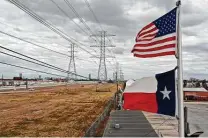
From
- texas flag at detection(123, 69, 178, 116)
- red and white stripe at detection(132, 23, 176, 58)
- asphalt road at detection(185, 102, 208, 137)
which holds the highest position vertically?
red and white stripe at detection(132, 23, 176, 58)

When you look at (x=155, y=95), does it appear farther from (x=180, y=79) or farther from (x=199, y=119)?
(x=199, y=119)

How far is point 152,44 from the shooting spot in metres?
10.8

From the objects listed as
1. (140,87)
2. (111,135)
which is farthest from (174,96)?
(111,135)

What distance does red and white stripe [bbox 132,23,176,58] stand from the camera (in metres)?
10.2

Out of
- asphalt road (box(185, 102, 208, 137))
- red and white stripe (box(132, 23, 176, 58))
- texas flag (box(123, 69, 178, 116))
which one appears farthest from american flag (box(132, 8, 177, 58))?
asphalt road (box(185, 102, 208, 137))

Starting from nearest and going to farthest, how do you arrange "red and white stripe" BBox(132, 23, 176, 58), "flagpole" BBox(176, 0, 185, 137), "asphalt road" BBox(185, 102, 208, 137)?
"flagpole" BBox(176, 0, 185, 137) → "red and white stripe" BBox(132, 23, 176, 58) → "asphalt road" BBox(185, 102, 208, 137)

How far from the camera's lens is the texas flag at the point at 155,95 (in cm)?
1025

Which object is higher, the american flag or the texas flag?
the american flag

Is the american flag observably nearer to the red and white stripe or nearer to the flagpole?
the red and white stripe

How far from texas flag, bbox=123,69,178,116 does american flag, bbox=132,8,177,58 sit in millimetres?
775

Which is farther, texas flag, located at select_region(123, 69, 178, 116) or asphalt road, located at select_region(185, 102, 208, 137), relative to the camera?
asphalt road, located at select_region(185, 102, 208, 137)

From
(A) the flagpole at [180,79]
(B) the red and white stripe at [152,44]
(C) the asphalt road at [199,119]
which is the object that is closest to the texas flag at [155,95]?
(A) the flagpole at [180,79]

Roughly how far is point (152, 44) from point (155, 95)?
174 centimetres

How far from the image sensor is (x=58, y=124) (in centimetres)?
2745
